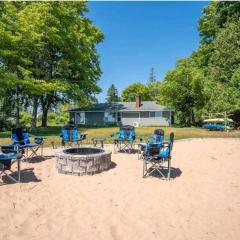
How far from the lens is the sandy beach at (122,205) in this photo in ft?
14.5

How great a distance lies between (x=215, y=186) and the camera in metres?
7.02

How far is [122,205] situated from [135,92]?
67.7 metres

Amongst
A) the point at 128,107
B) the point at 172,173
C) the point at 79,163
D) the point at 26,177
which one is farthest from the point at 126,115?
the point at 26,177

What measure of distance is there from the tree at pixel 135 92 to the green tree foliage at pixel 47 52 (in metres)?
38.9

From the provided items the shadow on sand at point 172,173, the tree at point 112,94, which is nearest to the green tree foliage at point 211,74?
the shadow on sand at point 172,173

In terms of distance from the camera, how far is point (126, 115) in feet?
132

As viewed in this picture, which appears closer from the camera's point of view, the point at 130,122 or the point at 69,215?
the point at 69,215

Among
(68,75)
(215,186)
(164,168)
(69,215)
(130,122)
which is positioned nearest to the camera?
(69,215)

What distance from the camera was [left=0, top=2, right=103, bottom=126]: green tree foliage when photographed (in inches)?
872

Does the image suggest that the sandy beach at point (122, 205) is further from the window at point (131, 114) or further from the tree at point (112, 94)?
the tree at point (112, 94)

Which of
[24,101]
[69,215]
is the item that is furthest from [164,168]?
[24,101]

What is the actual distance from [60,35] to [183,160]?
65.8 feet

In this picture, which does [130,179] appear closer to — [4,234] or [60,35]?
[4,234]

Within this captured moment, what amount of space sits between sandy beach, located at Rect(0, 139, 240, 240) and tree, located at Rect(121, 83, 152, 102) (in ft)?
208
